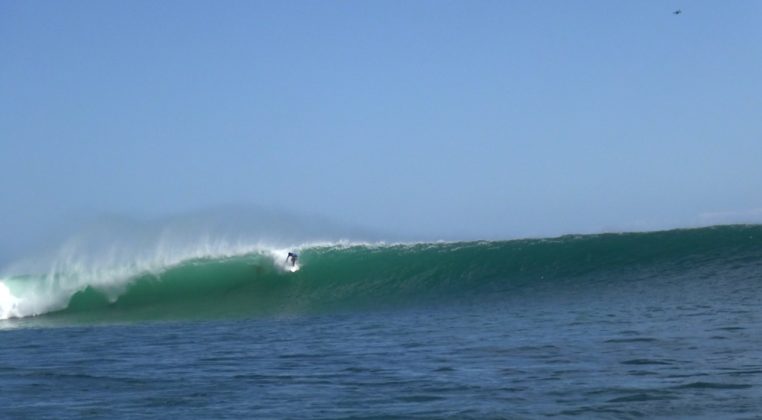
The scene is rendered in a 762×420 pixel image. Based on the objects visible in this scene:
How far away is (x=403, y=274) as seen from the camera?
20.7 m

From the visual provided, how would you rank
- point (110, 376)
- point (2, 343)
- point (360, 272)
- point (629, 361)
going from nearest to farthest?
point (629, 361) → point (110, 376) → point (2, 343) → point (360, 272)

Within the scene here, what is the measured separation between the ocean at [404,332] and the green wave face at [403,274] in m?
0.07

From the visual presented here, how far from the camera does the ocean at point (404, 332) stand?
26.0 feet

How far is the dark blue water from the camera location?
762 centimetres

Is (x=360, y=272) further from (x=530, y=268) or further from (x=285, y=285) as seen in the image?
(x=530, y=268)

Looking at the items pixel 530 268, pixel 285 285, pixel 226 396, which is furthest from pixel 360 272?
pixel 226 396

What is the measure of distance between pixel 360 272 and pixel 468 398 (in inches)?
541

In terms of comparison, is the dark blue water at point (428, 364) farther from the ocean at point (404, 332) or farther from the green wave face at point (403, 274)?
the green wave face at point (403, 274)

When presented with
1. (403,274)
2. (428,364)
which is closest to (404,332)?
(428,364)

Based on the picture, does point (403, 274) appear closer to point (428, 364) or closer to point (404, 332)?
point (404, 332)

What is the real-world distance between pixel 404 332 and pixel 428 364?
3.22 m

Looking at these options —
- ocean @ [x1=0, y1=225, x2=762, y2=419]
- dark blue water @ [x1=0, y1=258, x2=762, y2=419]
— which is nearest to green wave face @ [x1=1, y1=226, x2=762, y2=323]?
ocean @ [x1=0, y1=225, x2=762, y2=419]

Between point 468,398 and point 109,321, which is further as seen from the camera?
point 109,321

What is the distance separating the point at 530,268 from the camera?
20172mm
